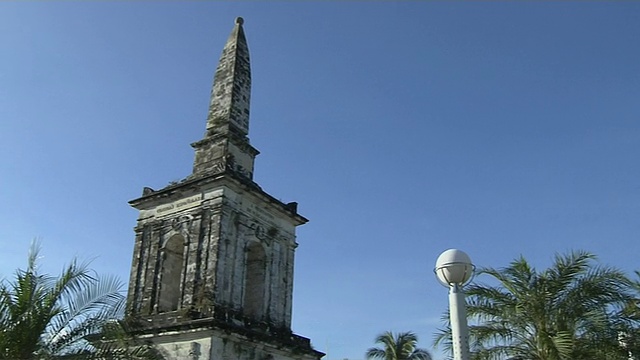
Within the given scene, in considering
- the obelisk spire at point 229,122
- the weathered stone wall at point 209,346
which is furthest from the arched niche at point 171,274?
the obelisk spire at point 229,122

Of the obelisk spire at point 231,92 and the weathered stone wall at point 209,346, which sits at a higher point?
the obelisk spire at point 231,92

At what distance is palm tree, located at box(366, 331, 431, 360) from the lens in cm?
4081

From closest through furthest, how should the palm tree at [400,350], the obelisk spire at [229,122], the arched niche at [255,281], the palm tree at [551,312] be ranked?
1. the palm tree at [551,312]
2. the arched niche at [255,281]
3. the obelisk spire at [229,122]
4. the palm tree at [400,350]

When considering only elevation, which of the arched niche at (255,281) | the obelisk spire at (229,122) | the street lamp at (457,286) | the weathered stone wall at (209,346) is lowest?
the street lamp at (457,286)

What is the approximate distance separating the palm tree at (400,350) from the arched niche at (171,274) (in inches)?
964

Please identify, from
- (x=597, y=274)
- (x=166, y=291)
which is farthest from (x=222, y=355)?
(x=597, y=274)

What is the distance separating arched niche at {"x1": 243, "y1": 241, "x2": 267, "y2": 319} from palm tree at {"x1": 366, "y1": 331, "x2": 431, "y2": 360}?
76.7ft

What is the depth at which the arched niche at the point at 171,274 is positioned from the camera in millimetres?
18719

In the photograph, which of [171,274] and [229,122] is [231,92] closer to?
[229,122]

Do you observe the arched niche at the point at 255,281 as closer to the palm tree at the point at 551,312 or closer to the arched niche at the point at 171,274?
the arched niche at the point at 171,274

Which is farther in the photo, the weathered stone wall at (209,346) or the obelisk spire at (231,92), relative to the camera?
the obelisk spire at (231,92)

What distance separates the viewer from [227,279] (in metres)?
17.8

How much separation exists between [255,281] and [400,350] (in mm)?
23736

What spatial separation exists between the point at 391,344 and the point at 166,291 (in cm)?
2524
